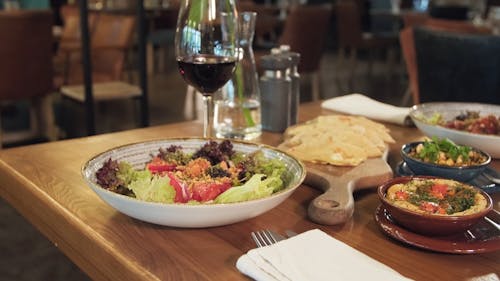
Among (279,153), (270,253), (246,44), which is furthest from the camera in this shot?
(246,44)

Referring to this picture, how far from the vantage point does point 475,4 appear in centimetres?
978

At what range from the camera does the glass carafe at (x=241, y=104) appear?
1271mm

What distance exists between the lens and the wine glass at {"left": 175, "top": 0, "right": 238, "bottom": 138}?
1.02 metres

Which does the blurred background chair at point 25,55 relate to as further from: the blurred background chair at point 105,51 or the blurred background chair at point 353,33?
the blurred background chair at point 353,33

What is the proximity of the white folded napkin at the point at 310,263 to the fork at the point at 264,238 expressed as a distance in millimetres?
29

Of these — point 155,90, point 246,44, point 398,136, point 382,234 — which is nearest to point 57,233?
point 382,234

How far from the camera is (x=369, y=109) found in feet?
4.96

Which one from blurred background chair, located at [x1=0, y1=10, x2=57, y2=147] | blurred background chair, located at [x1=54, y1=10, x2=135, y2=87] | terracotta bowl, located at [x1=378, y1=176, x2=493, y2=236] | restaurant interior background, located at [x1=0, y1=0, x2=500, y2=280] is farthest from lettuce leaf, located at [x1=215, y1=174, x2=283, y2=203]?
blurred background chair, located at [x1=54, y1=10, x2=135, y2=87]

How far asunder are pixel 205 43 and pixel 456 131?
0.54 metres

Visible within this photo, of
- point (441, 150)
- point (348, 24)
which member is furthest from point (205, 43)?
point (348, 24)

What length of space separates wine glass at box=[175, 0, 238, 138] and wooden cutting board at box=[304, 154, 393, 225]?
24 centimetres

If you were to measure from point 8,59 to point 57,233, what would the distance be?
9.02 feet

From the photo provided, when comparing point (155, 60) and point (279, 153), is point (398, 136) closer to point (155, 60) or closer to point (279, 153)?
point (279, 153)

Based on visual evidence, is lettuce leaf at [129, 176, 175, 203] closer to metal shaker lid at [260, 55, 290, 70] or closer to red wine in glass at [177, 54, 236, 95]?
red wine in glass at [177, 54, 236, 95]
